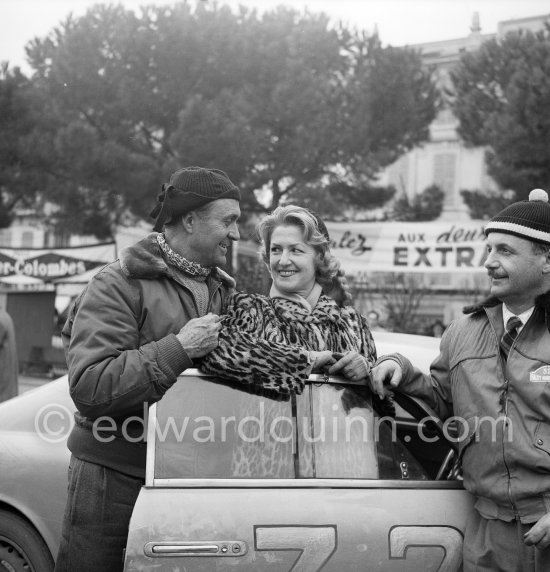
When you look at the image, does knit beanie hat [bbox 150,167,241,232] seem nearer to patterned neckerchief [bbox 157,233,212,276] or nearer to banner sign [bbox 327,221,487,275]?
patterned neckerchief [bbox 157,233,212,276]

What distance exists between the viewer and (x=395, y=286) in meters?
19.9

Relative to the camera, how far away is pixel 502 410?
8.81 feet

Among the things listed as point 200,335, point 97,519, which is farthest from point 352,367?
point 97,519

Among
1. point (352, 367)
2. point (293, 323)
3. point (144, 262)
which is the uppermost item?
point (144, 262)

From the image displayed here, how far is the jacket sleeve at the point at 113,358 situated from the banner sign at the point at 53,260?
15568 mm

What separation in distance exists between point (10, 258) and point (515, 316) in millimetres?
18926

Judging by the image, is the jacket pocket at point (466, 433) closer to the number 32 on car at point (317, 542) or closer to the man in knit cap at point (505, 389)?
the man in knit cap at point (505, 389)

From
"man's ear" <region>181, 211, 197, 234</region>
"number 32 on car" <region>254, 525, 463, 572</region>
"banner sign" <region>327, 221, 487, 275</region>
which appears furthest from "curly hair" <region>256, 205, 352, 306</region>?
"banner sign" <region>327, 221, 487, 275</region>

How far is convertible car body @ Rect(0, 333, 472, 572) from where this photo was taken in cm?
262

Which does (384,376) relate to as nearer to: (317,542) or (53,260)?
(317,542)

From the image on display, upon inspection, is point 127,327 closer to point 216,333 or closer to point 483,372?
point 216,333

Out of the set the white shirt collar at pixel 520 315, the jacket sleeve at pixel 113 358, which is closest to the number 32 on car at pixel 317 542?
the jacket sleeve at pixel 113 358

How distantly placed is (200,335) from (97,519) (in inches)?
27.7

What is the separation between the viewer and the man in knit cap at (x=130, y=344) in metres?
2.64
